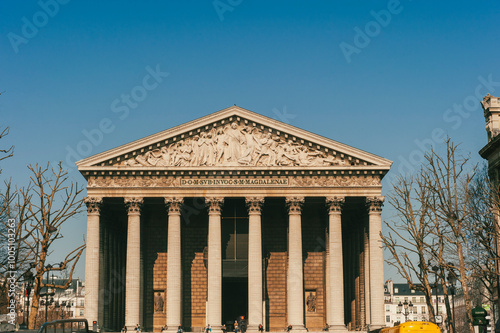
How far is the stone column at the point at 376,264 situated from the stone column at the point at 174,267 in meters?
15.4

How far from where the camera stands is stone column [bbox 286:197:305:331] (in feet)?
202

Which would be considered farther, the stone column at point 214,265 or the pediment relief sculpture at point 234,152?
the pediment relief sculpture at point 234,152

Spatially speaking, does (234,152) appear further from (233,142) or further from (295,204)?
(295,204)

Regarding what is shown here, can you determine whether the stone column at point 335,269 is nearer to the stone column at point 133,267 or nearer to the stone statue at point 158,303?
the stone statue at point 158,303

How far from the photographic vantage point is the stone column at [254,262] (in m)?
61.3

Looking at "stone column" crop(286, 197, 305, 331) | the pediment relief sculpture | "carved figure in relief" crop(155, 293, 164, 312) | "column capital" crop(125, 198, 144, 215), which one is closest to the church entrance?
the pediment relief sculpture

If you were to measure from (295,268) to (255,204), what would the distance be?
6085 mm

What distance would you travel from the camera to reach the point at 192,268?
68.6 meters

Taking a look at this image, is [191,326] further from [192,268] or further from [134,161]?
[134,161]

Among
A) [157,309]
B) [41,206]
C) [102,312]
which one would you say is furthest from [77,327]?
[157,309]

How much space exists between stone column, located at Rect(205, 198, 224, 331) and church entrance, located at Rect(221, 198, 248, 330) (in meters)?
3.74

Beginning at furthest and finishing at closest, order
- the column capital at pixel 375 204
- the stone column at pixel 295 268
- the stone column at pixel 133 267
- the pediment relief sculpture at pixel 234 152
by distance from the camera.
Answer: the pediment relief sculpture at pixel 234 152 → the column capital at pixel 375 204 → the stone column at pixel 295 268 → the stone column at pixel 133 267

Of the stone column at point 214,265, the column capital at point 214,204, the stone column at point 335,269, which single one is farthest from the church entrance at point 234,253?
the stone column at point 335,269

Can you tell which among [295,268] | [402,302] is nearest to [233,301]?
[295,268]
